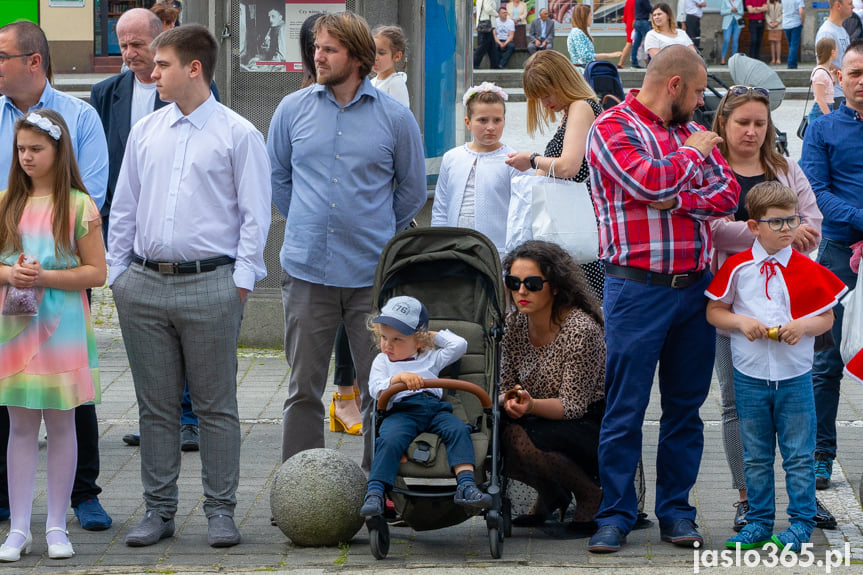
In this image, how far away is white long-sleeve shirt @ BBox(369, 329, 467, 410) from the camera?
533cm

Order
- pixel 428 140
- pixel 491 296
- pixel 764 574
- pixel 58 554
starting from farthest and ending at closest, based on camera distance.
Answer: pixel 428 140, pixel 491 296, pixel 58 554, pixel 764 574

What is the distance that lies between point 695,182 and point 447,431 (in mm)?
1421

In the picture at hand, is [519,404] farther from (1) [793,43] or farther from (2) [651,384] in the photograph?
(1) [793,43]

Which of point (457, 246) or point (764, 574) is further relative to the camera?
point (457, 246)

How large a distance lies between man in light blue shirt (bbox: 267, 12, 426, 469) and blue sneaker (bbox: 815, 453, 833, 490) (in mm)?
2189

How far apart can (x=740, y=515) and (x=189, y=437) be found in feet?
10.0

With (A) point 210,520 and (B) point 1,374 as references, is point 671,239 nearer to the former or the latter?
(A) point 210,520

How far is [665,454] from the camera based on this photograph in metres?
5.31

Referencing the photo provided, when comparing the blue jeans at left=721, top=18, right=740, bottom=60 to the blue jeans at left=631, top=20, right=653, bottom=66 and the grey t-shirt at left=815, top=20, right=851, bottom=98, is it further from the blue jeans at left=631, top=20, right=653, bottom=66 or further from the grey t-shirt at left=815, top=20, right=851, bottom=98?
the grey t-shirt at left=815, top=20, right=851, bottom=98

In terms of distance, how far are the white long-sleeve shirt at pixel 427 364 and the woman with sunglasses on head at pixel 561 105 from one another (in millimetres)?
1185

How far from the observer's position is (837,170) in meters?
6.08

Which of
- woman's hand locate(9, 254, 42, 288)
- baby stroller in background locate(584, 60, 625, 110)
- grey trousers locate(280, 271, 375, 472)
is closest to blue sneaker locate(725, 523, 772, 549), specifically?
grey trousers locate(280, 271, 375, 472)

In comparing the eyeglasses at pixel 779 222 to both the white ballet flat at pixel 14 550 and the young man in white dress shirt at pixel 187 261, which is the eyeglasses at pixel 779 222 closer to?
the young man in white dress shirt at pixel 187 261

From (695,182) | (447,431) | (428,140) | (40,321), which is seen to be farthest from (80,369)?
(428,140)
